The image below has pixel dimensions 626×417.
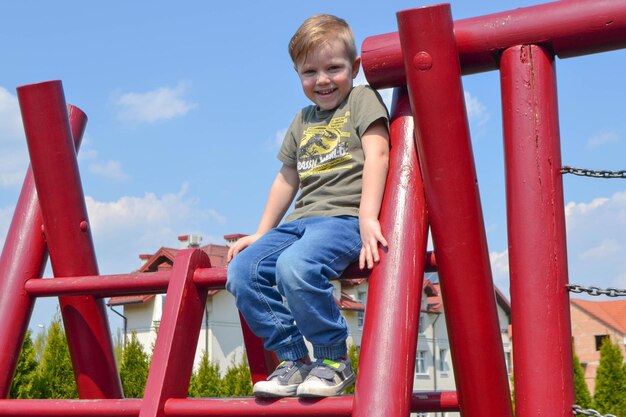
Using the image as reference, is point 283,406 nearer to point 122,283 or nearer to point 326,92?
point 122,283

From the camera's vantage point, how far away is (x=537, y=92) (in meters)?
2.51

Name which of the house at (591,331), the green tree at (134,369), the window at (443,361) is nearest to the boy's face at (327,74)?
the green tree at (134,369)

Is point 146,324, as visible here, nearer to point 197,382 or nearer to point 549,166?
point 197,382

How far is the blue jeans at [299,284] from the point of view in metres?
2.56

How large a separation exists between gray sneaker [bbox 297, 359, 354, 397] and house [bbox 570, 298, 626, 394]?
131 feet

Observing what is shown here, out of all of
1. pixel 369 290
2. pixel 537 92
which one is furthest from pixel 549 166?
pixel 369 290

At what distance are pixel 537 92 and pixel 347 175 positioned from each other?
0.66 meters

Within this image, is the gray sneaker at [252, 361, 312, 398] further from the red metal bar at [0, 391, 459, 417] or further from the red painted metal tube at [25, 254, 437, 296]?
the red painted metal tube at [25, 254, 437, 296]

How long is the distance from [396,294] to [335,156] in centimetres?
62

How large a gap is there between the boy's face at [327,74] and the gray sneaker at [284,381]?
87cm

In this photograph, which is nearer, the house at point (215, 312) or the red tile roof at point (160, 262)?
the red tile roof at point (160, 262)

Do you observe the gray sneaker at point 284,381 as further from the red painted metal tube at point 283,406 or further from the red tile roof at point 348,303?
the red tile roof at point 348,303

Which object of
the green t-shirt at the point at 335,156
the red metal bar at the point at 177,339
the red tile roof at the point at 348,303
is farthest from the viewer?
the red tile roof at the point at 348,303

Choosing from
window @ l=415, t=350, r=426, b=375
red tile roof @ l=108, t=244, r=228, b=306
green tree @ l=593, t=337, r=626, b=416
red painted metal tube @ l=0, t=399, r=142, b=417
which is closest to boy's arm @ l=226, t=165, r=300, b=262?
red painted metal tube @ l=0, t=399, r=142, b=417
